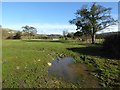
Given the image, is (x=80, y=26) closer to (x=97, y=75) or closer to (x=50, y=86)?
(x=97, y=75)

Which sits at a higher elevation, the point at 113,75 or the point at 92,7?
the point at 92,7

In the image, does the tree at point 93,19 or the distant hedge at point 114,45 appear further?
the tree at point 93,19

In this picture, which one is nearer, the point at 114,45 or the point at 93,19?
the point at 114,45

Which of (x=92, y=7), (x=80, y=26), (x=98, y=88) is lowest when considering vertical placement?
(x=98, y=88)

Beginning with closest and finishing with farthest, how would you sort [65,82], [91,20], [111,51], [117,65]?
[65,82] < [117,65] < [111,51] < [91,20]

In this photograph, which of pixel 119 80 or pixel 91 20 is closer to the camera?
pixel 119 80

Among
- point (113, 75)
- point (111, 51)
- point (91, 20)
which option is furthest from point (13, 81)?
point (91, 20)

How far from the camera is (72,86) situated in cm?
1152

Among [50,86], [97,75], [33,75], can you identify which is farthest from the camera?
Result: [97,75]

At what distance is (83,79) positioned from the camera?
1348cm

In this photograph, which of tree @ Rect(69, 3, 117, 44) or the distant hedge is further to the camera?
tree @ Rect(69, 3, 117, 44)

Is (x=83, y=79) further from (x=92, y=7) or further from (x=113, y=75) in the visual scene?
(x=92, y=7)

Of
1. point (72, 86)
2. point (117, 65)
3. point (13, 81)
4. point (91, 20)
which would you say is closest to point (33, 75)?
point (13, 81)

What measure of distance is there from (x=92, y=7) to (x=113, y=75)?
43920 mm
